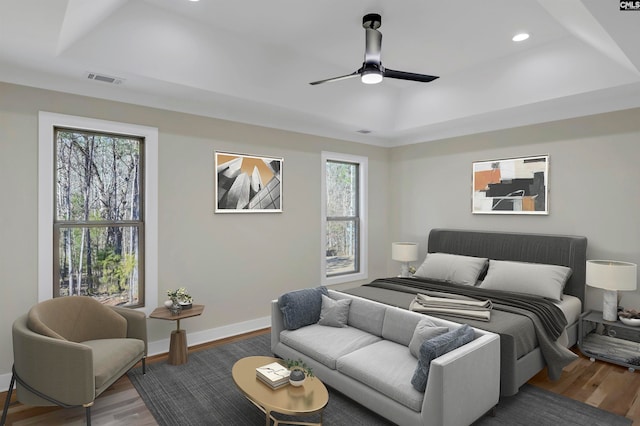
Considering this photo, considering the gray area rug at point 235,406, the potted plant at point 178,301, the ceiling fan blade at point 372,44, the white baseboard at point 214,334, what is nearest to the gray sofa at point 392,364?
the gray area rug at point 235,406

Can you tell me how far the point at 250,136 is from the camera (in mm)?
4500

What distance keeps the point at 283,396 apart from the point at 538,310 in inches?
95.3

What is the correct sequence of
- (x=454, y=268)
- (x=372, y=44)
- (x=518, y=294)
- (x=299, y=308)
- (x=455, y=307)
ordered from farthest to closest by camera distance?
(x=454, y=268) < (x=518, y=294) < (x=299, y=308) < (x=455, y=307) < (x=372, y=44)

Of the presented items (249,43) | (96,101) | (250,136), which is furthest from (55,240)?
(249,43)

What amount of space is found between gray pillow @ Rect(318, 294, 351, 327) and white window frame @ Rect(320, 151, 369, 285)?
173cm

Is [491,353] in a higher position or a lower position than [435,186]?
lower

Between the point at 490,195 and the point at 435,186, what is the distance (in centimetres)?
84

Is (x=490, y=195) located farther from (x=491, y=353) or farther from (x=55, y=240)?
(x=55, y=240)

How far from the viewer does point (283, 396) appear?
2275mm

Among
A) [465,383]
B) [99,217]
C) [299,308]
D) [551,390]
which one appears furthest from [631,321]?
[99,217]

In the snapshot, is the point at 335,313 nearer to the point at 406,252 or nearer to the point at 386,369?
the point at 386,369

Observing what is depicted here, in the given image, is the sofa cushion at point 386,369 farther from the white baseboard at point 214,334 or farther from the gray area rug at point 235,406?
the white baseboard at point 214,334

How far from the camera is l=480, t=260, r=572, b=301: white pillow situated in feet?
12.4

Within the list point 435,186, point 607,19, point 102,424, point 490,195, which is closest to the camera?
point 607,19
